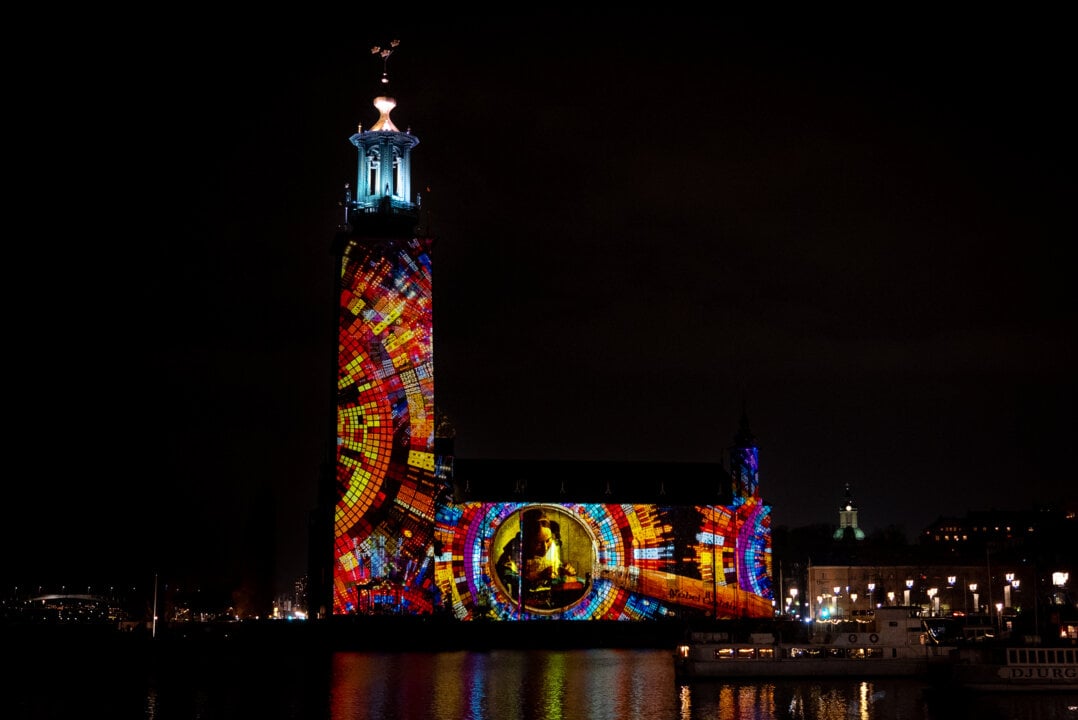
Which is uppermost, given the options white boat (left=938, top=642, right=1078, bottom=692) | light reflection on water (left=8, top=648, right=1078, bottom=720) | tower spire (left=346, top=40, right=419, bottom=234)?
tower spire (left=346, top=40, right=419, bottom=234)

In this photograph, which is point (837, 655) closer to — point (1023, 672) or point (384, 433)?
point (1023, 672)

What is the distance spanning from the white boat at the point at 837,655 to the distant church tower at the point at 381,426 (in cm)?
2761

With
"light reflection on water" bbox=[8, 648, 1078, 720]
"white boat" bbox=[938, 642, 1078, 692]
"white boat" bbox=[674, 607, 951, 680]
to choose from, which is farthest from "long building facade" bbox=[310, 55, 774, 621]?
"white boat" bbox=[938, 642, 1078, 692]

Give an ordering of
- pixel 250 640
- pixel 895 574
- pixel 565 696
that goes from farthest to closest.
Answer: pixel 895 574, pixel 250 640, pixel 565 696

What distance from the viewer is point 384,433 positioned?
82.0m

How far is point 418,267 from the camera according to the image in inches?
3290

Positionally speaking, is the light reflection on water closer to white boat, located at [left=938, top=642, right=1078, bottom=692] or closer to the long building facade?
white boat, located at [left=938, top=642, right=1078, bottom=692]

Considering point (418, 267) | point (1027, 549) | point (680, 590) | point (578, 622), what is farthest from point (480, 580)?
point (1027, 549)

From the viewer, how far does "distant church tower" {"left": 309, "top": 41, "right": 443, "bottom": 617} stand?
265 feet

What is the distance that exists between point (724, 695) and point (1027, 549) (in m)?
79.6

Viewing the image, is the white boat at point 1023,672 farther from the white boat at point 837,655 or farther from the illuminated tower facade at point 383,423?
the illuminated tower facade at point 383,423

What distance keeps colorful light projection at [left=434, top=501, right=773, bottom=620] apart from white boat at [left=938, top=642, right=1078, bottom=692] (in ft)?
122

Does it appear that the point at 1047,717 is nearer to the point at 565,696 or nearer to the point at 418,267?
the point at 565,696

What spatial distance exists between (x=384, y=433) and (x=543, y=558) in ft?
37.4
